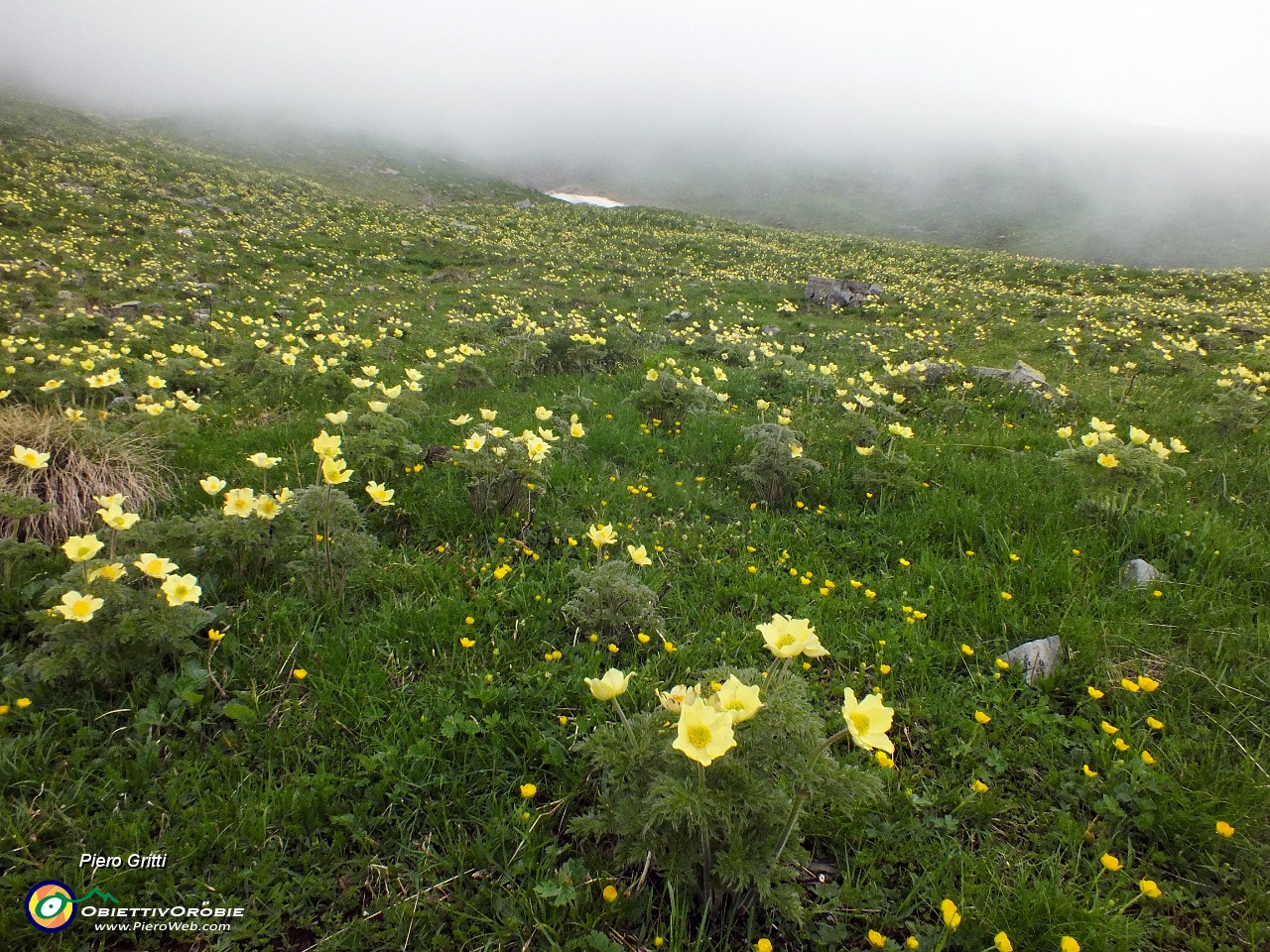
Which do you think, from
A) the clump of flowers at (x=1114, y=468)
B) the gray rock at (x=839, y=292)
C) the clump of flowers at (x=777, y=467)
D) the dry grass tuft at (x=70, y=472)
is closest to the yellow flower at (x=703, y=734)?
the clump of flowers at (x=777, y=467)

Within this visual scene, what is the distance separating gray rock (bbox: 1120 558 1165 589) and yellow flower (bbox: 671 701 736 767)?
10.6 feet

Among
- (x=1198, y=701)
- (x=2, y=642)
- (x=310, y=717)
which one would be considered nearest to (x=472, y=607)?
(x=310, y=717)

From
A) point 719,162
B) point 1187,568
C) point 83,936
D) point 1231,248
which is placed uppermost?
point 719,162

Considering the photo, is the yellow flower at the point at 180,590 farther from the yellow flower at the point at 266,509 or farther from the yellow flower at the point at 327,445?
the yellow flower at the point at 327,445

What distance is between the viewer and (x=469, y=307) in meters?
14.1

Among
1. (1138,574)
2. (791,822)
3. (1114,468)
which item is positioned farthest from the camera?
(1114,468)

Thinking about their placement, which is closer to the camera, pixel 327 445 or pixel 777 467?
pixel 327 445

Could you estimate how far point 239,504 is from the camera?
2.91 meters

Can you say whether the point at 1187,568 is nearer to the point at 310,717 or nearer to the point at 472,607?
the point at 472,607

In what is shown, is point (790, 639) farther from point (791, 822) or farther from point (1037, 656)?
point (1037, 656)

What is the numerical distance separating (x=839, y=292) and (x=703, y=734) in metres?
17.3

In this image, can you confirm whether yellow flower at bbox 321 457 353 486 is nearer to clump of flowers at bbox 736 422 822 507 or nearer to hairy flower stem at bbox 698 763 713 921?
hairy flower stem at bbox 698 763 713 921

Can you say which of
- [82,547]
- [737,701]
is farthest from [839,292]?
[82,547]

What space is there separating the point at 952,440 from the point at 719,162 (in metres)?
99.4
